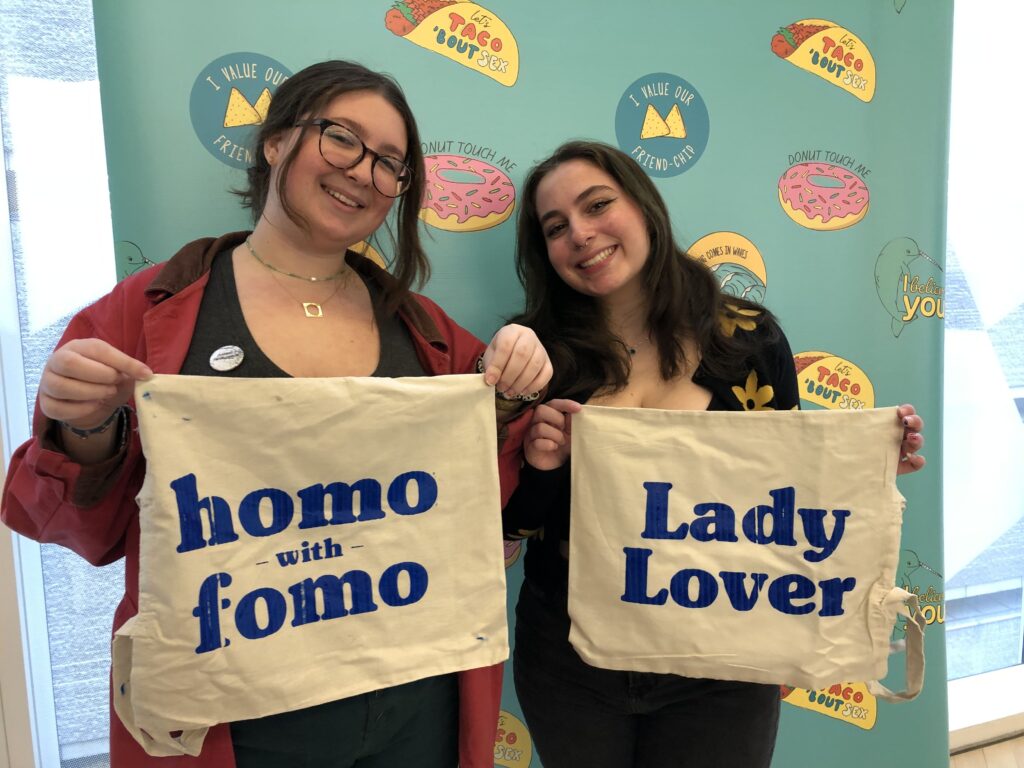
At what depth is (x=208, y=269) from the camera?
78cm

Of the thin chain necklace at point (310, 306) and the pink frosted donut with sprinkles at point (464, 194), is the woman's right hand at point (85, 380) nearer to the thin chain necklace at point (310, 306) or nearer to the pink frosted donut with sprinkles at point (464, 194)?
the thin chain necklace at point (310, 306)

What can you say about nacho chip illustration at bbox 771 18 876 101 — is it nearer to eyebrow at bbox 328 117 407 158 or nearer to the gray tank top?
eyebrow at bbox 328 117 407 158

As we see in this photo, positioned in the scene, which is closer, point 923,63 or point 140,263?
point 140,263

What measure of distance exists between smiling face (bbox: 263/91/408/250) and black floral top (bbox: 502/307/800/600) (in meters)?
0.40

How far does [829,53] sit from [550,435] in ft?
4.05

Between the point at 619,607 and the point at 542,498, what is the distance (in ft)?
0.64

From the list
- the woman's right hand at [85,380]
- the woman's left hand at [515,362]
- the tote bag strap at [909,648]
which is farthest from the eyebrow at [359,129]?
the tote bag strap at [909,648]

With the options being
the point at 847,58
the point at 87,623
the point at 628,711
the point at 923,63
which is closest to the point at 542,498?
the point at 628,711

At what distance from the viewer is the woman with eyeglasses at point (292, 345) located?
67 cm

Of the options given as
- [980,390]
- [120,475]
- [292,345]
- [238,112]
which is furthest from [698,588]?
[980,390]

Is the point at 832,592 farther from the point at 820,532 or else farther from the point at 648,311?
the point at 648,311

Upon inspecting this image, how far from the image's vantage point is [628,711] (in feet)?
2.98

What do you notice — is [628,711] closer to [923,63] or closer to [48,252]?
[48,252]

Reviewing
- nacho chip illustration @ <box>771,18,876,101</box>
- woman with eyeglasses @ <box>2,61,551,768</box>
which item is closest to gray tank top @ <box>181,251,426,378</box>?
woman with eyeglasses @ <box>2,61,551,768</box>
